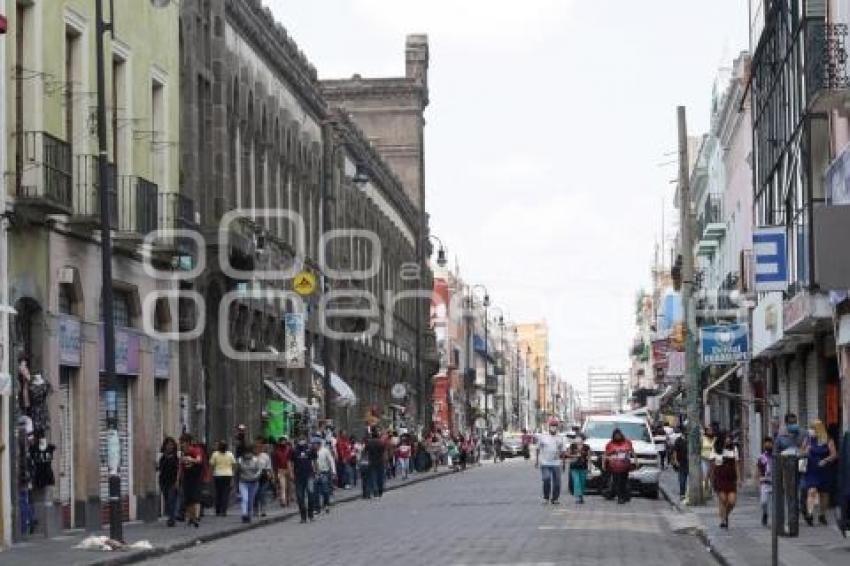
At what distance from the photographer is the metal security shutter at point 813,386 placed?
3653cm

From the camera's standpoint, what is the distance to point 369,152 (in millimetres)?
74375

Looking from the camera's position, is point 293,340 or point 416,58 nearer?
point 293,340

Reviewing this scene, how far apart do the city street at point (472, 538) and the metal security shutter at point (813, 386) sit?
3.64 metres

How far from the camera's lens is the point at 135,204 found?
34.6 meters

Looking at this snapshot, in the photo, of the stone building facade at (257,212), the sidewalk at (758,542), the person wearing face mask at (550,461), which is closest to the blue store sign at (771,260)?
the sidewalk at (758,542)

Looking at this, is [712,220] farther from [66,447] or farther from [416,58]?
[66,447]

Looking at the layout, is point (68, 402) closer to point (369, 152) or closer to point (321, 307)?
point (321, 307)

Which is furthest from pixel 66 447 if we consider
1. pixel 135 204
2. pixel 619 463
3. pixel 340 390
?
pixel 340 390

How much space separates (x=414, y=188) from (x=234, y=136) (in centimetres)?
5437

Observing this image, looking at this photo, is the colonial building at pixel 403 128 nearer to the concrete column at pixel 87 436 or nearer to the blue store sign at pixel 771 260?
the blue store sign at pixel 771 260

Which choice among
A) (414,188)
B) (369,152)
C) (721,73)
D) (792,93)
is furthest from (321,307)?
(414,188)

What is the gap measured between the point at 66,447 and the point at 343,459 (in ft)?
77.2

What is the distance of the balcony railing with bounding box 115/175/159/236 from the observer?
1348 inches

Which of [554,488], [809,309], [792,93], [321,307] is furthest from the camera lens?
[321,307]
